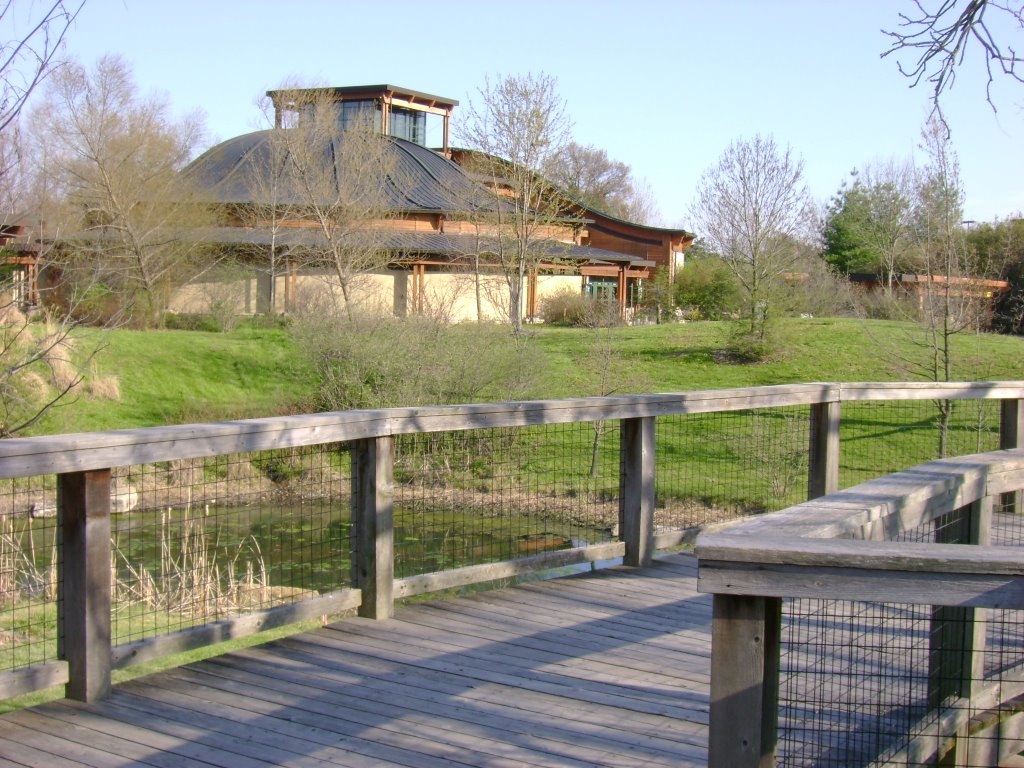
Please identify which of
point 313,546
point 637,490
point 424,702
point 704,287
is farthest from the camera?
point 704,287

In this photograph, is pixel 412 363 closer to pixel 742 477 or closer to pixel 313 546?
pixel 742 477

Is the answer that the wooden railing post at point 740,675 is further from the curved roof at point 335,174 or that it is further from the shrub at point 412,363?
the curved roof at point 335,174

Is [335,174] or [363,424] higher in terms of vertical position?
[335,174]

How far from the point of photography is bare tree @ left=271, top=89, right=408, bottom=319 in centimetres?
3391

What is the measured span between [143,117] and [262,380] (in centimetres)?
1629

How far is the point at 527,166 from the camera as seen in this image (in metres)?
30.0

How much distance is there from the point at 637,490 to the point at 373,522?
1976 mm

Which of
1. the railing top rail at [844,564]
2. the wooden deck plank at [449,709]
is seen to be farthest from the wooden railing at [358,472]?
the wooden deck plank at [449,709]

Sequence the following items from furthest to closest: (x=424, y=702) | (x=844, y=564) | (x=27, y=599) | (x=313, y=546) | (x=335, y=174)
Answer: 1. (x=335, y=174)
2. (x=313, y=546)
3. (x=27, y=599)
4. (x=424, y=702)
5. (x=844, y=564)

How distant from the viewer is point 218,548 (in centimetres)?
1303

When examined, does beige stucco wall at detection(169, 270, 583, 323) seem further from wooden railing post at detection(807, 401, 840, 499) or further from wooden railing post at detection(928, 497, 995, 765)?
wooden railing post at detection(928, 497, 995, 765)

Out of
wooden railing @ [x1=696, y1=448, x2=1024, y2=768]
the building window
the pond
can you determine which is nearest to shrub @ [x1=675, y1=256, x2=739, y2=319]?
the building window

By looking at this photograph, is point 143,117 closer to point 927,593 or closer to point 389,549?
point 389,549

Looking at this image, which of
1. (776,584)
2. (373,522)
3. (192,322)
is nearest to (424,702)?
(373,522)
